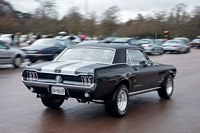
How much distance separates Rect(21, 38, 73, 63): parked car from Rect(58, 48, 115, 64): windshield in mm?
10291

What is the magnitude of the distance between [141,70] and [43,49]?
11060 mm

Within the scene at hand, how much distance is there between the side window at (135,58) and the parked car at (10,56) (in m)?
9.26

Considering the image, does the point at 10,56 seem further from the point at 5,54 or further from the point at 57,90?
the point at 57,90

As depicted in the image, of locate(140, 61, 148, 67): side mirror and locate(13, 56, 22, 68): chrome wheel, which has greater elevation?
locate(140, 61, 148, 67): side mirror

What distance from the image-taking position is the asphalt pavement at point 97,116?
6042 mm

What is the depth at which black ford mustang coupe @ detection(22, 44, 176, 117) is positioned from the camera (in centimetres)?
617

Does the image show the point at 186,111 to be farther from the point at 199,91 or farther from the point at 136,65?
the point at 199,91

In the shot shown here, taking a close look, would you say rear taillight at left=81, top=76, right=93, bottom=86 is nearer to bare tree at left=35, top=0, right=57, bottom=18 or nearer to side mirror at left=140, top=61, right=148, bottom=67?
side mirror at left=140, top=61, right=148, bottom=67

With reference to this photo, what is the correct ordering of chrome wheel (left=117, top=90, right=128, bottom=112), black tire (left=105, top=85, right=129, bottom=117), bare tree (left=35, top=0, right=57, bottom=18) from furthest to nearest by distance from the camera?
bare tree (left=35, top=0, right=57, bottom=18) → chrome wheel (left=117, top=90, right=128, bottom=112) → black tire (left=105, top=85, right=129, bottom=117)

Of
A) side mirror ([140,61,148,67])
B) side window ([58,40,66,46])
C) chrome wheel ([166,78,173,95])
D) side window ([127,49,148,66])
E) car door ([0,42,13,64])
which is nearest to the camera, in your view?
side window ([127,49,148,66])

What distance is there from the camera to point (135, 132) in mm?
5875

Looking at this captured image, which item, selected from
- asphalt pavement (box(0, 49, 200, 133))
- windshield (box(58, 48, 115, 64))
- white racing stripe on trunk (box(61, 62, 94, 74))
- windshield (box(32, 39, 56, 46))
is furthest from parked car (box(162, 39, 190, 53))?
white racing stripe on trunk (box(61, 62, 94, 74))

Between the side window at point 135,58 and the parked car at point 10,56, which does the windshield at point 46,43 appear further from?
the side window at point 135,58

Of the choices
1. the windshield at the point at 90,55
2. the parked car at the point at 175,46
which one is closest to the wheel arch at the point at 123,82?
the windshield at the point at 90,55
